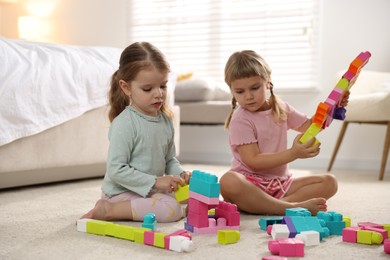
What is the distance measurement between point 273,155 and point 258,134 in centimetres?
12

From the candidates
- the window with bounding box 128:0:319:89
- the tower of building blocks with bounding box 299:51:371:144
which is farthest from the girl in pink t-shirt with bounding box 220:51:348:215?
the window with bounding box 128:0:319:89

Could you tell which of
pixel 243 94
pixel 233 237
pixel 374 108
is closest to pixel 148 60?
pixel 243 94

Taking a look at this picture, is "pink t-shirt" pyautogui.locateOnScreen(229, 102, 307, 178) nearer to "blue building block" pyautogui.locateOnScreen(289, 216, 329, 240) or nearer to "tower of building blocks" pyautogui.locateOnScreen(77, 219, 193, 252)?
"blue building block" pyautogui.locateOnScreen(289, 216, 329, 240)

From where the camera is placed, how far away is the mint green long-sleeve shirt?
161cm

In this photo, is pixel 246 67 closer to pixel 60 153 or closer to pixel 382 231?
pixel 382 231

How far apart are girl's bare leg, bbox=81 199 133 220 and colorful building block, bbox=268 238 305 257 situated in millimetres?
531

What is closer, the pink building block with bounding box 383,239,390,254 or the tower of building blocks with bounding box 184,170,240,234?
the pink building block with bounding box 383,239,390,254

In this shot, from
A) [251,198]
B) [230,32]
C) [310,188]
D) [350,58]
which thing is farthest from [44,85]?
[350,58]

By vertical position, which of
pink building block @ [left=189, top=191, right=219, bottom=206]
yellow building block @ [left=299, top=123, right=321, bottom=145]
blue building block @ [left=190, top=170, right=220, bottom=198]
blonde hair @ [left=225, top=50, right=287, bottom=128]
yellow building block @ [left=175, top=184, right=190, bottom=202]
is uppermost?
blonde hair @ [left=225, top=50, right=287, bottom=128]

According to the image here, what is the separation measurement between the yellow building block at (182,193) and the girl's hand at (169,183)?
12mm

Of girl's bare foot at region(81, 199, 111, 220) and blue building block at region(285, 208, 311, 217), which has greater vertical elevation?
blue building block at region(285, 208, 311, 217)

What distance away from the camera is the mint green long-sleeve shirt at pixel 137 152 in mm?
1614

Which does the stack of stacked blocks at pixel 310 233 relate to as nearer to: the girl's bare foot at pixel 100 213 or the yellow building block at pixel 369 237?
the yellow building block at pixel 369 237

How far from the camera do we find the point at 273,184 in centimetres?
184
